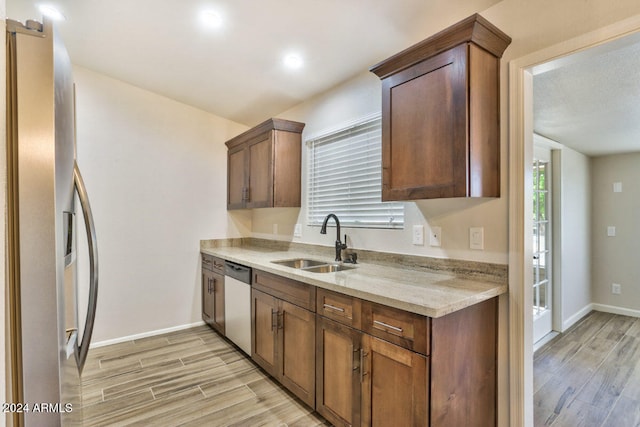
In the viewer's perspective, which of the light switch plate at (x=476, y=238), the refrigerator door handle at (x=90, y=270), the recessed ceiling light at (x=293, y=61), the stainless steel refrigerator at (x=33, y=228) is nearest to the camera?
the stainless steel refrigerator at (x=33, y=228)

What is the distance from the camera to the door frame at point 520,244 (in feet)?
Result: 5.44

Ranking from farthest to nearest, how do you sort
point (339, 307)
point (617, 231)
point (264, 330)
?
point (617, 231)
point (264, 330)
point (339, 307)

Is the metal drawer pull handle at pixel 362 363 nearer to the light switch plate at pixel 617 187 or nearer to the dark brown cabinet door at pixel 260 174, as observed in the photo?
the dark brown cabinet door at pixel 260 174

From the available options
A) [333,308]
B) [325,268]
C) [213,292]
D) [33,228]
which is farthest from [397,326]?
[213,292]

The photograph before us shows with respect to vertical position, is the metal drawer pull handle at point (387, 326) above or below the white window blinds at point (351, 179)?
below

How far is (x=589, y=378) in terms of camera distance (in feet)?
8.38

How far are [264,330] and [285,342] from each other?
1.02ft

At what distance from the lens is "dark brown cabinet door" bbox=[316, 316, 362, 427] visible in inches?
66.9

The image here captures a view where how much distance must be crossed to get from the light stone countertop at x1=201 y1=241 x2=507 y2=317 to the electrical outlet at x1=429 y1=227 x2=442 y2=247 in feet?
0.59

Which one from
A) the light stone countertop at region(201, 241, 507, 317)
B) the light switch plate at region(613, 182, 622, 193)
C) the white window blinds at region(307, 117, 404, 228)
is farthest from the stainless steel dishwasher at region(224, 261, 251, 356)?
the light switch plate at region(613, 182, 622, 193)

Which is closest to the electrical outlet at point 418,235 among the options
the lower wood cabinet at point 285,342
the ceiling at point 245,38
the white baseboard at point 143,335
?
the lower wood cabinet at point 285,342

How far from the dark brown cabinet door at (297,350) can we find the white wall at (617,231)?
176 inches

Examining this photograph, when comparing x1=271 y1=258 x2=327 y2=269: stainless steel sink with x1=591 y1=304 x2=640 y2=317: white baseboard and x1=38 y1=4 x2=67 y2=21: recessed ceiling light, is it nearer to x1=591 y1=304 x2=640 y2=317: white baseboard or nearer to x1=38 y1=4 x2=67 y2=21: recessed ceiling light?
x1=38 y1=4 x2=67 y2=21: recessed ceiling light

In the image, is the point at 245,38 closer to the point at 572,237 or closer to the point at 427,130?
the point at 427,130
